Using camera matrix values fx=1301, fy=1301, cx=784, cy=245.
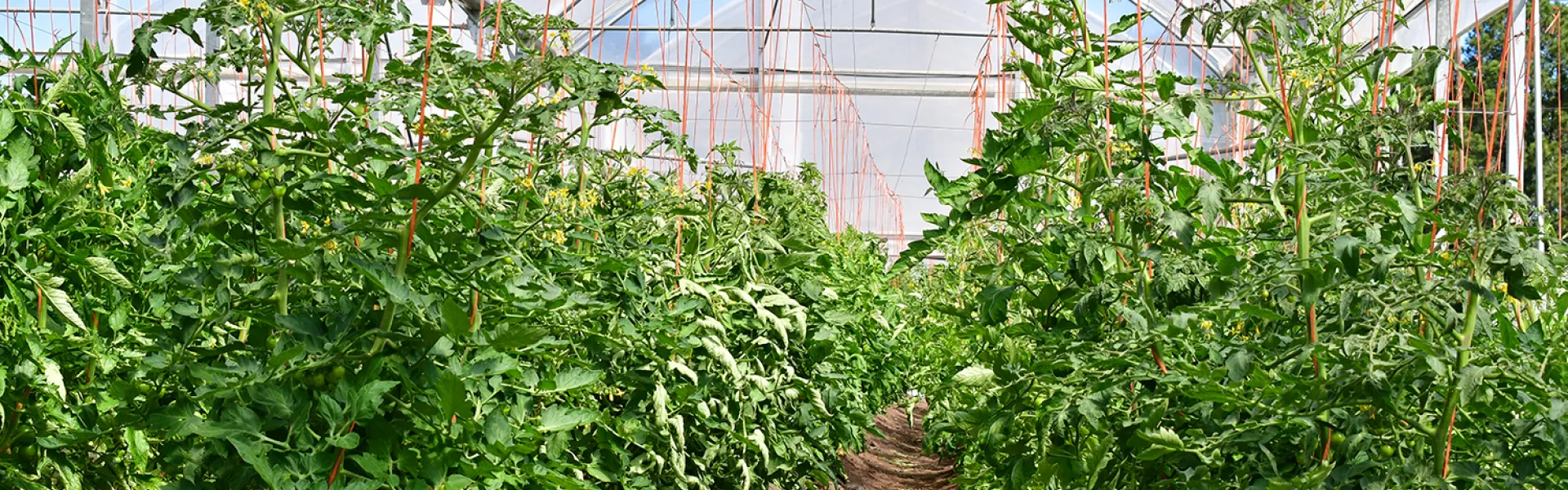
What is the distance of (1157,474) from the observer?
1.94m

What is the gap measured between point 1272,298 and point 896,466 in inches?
171

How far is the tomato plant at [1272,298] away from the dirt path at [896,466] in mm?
2671

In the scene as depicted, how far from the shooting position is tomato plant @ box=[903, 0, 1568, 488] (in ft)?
4.69

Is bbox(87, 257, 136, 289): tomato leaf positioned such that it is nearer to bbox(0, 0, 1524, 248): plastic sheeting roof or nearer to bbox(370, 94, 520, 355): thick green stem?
bbox(370, 94, 520, 355): thick green stem

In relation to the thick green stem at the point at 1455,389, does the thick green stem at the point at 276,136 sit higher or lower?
higher

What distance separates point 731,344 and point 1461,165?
5.09 ft

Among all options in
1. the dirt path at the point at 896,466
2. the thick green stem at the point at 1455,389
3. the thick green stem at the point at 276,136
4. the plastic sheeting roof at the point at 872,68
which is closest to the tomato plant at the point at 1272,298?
the thick green stem at the point at 1455,389

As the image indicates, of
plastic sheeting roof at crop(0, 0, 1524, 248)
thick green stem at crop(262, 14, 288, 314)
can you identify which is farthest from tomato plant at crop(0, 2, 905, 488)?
plastic sheeting roof at crop(0, 0, 1524, 248)

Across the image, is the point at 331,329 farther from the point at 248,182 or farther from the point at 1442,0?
the point at 1442,0

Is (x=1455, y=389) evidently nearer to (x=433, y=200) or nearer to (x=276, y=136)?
(x=433, y=200)

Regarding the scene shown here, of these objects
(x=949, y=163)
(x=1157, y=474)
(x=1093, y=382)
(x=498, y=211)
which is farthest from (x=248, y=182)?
(x=949, y=163)

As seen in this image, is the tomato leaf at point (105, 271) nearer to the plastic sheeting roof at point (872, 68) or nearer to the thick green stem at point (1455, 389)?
the thick green stem at point (1455, 389)

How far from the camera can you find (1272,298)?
6.13 ft

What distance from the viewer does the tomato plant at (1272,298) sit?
143 cm
